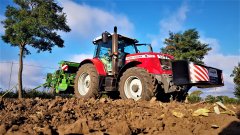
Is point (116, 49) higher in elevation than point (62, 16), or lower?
lower

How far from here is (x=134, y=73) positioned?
7668mm

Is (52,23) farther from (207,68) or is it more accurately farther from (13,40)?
(207,68)

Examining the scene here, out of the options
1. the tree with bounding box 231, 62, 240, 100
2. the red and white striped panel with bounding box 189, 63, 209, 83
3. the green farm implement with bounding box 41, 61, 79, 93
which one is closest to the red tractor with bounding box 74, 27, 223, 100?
the red and white striped panel with bounding box 189, 63, 209, 83

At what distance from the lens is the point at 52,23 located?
16.9 metres

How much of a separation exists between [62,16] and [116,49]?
33.4 ft

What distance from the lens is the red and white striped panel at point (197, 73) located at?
23.2 ft

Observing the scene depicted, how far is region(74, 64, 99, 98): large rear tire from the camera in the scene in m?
8.92

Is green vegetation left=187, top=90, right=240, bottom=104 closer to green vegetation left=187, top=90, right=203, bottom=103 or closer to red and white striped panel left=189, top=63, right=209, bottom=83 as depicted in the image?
green vegetation left=187, top=90, right=203, bottom=103

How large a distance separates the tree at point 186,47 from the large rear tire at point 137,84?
2448 cm

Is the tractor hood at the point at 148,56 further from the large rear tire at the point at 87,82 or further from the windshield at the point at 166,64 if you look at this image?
the large rear tire at the point at 87,82

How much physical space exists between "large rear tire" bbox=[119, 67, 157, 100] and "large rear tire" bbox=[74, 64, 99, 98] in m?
1.24

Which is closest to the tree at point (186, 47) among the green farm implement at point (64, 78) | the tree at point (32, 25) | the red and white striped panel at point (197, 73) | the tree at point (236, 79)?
the tree at point (236, 79)

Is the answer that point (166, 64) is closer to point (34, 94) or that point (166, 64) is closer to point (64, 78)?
point (64, 78)

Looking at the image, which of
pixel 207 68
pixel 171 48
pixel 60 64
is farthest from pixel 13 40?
pixel 171 48
